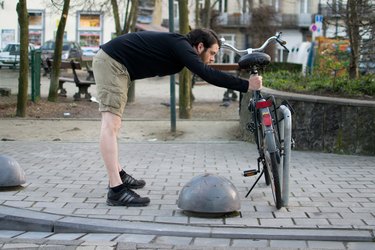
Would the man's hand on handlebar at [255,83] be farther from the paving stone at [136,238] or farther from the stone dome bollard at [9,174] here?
the stone dome bollard at [9,174]

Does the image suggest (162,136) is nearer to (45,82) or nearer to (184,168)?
(184,168)

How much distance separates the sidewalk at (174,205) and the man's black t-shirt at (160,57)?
3.93 feet

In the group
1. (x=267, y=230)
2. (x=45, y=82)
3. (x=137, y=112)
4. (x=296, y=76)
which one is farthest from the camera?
(x=45, y=82)

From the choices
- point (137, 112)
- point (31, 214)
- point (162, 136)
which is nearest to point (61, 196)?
point (31, 214)

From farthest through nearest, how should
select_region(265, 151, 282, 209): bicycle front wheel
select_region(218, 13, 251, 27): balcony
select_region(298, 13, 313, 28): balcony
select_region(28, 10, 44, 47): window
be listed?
select_region(298, 13, 313, 28): balcony → select_region(218, 13, 251, 27): balcony → select_region(28, 10, 44, 47): window → select_region(265, 151, 282, 209): bicycle front wheel

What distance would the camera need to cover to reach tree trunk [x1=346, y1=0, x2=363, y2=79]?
11094 millimetres

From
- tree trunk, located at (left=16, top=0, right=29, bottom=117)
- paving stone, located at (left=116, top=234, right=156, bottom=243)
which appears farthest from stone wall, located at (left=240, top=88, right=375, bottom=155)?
tree trunk, located at (left=16, top=0, right=29, bottom=117)

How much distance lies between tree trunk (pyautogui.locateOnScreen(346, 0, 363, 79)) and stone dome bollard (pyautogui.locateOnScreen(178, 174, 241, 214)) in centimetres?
685

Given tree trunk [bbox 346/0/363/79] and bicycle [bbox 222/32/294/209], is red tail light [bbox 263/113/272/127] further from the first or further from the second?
tree trunk [bbox 346/0/363/79]

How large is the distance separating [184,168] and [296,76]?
5.63 m

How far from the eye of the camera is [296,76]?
1245 cm

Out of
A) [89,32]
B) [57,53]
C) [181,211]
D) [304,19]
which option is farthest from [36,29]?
[181,211]

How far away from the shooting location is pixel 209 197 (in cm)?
512

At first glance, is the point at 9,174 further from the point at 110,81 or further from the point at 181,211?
the point at 181,211
